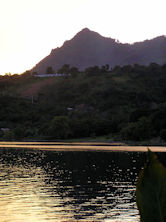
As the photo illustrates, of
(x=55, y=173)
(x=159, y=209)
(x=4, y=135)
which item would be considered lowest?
(x=4, y=135)

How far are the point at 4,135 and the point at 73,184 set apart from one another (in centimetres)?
13098

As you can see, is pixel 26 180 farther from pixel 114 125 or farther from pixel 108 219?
pixel 114 125

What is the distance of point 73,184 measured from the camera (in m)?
55.5

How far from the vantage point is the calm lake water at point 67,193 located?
35281mm

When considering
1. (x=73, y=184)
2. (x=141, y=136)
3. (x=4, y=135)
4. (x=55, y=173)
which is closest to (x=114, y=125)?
(x=141, y=136)

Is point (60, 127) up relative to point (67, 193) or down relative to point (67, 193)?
down

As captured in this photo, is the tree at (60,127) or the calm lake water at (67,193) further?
the tree at (60,127)

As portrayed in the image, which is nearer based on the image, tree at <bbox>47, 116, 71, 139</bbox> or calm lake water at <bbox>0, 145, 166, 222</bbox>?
calm lake water at <bbox>0, 145, 166, 222</bbox>

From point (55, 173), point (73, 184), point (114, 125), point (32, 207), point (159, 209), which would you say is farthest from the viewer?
point (114, 125)

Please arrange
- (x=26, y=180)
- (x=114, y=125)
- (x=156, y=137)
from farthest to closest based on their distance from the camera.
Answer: (x=114, y=125), (x=156, y=137), (x=26, y=180)

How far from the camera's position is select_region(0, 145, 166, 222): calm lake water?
35281mm

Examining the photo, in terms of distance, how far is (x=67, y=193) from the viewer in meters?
47.0

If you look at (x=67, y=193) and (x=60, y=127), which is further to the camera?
(x=60, y=127)

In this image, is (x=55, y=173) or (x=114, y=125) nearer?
(x=55, y=173)
